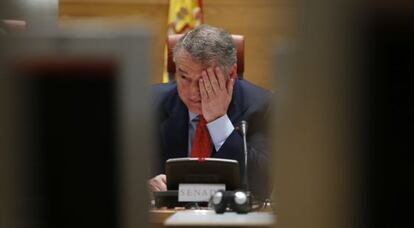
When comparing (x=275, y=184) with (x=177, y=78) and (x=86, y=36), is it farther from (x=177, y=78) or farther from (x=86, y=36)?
(x=177, y=78)

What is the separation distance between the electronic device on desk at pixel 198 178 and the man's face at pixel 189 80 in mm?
800

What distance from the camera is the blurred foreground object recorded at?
0.49 meters

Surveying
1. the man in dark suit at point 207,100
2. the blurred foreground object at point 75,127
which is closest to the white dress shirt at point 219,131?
the man in dark suit at point 207,100

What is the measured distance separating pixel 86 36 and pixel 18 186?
0.11 m

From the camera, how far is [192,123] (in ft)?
10.6

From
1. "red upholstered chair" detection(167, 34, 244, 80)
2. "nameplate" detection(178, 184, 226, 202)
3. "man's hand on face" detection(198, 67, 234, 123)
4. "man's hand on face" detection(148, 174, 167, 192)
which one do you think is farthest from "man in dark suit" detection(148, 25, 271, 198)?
"nameplate" detection(178, 184, 226, 202)

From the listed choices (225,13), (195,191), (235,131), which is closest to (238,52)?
(235,131)

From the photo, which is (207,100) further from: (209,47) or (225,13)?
(225,13)

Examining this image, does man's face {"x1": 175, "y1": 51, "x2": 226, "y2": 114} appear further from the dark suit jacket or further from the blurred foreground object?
the blurred foreground object

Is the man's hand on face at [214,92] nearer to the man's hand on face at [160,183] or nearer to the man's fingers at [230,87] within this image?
the man's fingers at [230,87]

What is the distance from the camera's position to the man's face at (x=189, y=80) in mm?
3258

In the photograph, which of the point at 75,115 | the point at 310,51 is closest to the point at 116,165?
the point at 75,115

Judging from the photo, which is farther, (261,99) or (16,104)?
(261,99)

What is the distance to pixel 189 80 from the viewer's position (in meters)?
3.31
